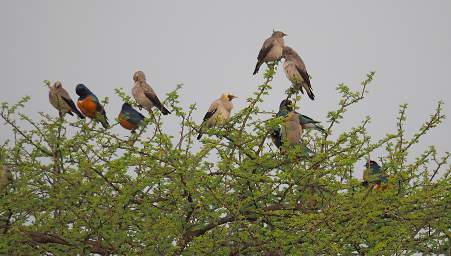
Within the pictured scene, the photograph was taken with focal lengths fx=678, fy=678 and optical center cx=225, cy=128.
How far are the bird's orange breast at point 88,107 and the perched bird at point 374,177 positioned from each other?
4.87 m

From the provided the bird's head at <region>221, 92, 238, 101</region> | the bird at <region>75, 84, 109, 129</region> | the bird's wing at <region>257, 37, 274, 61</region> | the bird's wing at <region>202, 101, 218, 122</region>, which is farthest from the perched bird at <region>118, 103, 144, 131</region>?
the bird's wing at <region>257, 37, 274, 61</region>

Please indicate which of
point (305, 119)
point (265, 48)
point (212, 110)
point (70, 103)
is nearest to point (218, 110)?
point (212, 110)

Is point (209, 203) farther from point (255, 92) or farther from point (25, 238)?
point (25, 238)

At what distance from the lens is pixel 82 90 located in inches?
495

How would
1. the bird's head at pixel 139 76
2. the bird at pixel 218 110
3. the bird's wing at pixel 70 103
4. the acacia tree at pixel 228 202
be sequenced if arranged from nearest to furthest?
the acacia tree at pixel 228 202, the bird at pixel 218 110, the bird's wing at pixel 70 103, the bird's head at pixel 139 76

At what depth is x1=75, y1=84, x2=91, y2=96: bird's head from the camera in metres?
12.5

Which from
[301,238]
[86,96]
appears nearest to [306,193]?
[301,238]

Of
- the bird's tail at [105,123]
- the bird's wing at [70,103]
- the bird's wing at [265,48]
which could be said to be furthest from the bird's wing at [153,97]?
the bird's wing at [265,48]

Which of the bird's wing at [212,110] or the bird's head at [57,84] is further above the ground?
the bird's head at [57,84]

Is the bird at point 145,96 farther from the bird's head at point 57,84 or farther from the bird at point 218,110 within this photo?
the bird's head at point 57,84

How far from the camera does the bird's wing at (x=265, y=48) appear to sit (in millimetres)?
12508

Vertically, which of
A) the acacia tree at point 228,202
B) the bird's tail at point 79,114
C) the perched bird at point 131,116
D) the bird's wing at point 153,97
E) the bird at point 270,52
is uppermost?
the bird at point 270,52

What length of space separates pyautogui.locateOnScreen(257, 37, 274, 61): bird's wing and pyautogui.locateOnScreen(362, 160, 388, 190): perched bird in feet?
9.15

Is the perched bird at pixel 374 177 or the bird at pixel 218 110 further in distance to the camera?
the bird at pixel 218 110
